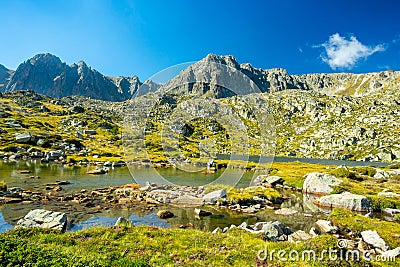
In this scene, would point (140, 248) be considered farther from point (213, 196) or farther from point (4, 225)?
point (213, 196)

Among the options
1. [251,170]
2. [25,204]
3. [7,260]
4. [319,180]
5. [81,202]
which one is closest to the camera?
[7,260]

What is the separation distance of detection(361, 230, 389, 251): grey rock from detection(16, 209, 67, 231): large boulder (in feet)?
83.1

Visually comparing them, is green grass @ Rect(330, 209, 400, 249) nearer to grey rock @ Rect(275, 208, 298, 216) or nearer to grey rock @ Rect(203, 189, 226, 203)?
grey rock @ Rect(275, 208, 298, 216)

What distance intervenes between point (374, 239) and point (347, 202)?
1694 centimetres

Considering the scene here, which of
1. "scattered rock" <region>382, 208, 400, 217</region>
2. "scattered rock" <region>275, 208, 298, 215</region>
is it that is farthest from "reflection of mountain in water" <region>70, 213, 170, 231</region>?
"scattered rock" <region>382, 208, 400, 217</region>

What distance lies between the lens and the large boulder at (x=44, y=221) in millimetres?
19562

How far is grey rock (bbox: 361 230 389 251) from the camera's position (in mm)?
19356

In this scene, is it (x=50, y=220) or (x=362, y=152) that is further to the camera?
(x=362, y=152)

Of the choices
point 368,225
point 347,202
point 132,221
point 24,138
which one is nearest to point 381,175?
point 347,202

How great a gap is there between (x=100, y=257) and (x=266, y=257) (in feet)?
28.6

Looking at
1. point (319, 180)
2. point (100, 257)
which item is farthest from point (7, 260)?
point (319, 180)

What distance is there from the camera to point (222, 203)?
36.0 metres

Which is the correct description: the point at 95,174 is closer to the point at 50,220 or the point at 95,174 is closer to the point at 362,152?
the point at 50,220

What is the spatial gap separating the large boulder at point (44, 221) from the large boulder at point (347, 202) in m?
35.6
